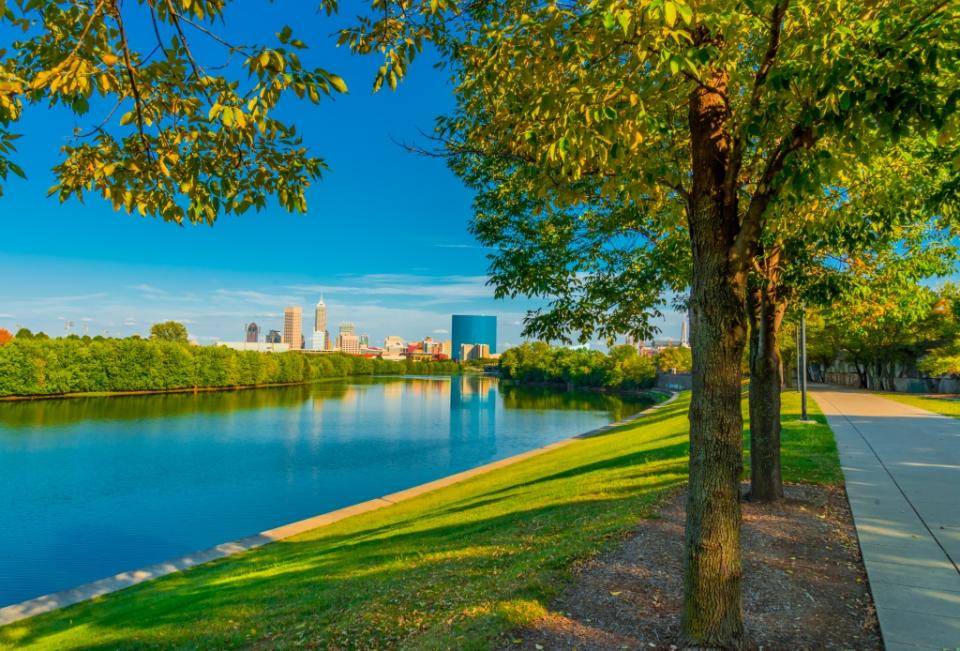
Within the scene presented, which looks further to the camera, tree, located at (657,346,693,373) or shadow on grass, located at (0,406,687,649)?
tree, located at (657,346,693,373)

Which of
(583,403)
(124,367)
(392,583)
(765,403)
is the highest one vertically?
(765,403)

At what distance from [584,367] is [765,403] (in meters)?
105

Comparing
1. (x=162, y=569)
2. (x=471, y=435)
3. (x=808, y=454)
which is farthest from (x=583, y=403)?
(x=162, y=569)

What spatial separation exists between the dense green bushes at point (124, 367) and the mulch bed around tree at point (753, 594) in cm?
8222

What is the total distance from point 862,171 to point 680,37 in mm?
3741

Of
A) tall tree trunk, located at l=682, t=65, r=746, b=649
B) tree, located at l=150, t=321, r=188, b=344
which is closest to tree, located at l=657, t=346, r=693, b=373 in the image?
tall tree trunk, located at l=682, t=65, r=746, b=649

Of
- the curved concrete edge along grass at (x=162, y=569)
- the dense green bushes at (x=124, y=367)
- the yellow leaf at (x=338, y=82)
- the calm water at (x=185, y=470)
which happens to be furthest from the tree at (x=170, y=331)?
the yellow leaf at (x=338, y=82)

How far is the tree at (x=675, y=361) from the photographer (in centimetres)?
10181

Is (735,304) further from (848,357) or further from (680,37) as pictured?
(848,357)

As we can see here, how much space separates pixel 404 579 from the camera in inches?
282

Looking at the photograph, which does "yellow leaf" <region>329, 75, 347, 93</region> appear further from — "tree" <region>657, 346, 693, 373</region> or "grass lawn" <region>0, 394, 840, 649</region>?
"tree" <region>657, 346, 693, 373</region>

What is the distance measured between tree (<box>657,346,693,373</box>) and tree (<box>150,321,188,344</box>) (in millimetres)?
131896

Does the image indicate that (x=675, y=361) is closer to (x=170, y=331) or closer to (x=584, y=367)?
(x=584, y=367)

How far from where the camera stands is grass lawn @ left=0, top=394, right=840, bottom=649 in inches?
214
